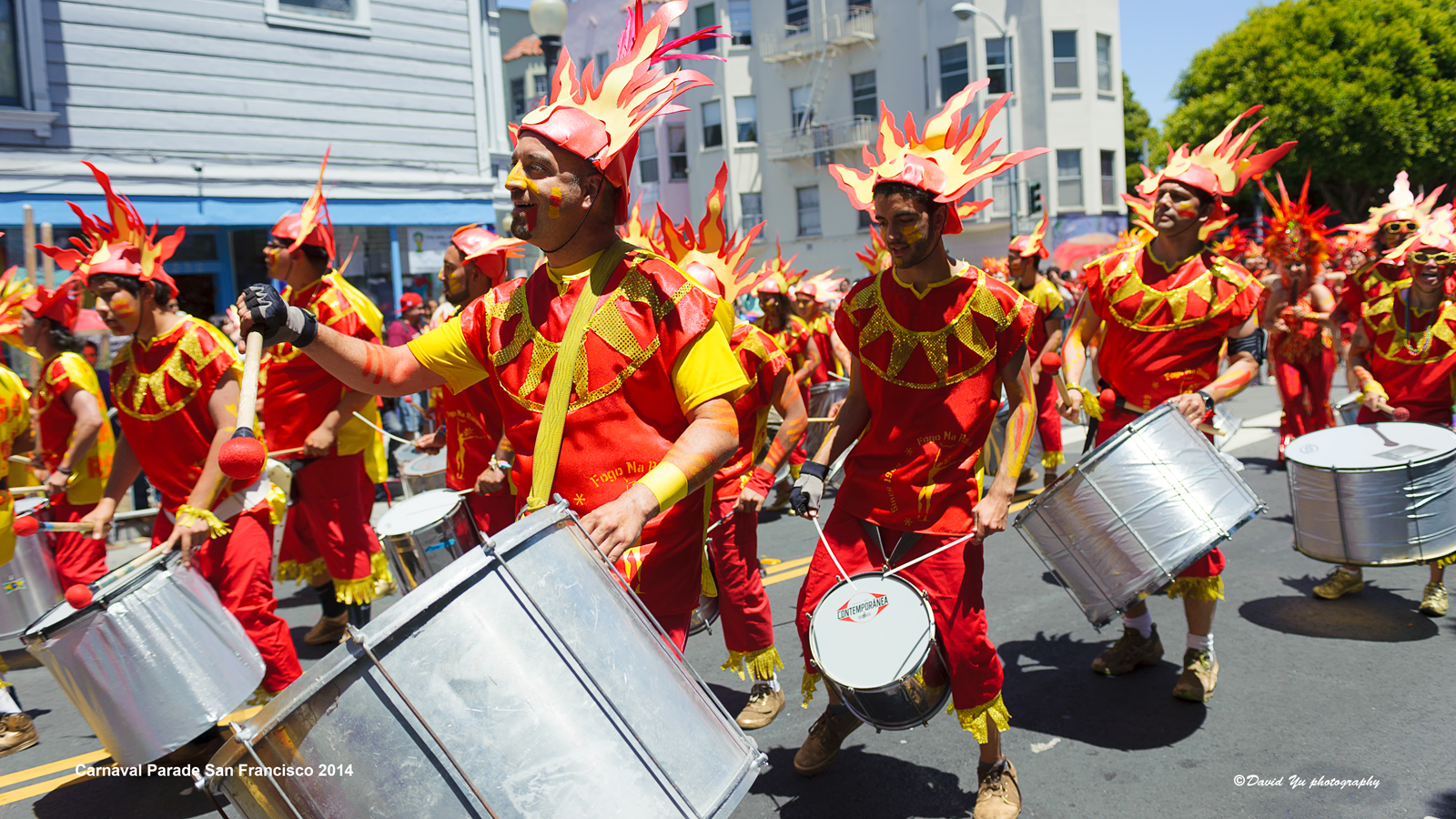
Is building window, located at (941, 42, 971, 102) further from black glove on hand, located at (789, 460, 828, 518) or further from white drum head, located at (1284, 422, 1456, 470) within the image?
black glove on hand, located at (789, 460, 828, 518)

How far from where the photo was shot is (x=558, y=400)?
8.52 ft

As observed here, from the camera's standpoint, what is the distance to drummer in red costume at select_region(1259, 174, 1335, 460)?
360 inches

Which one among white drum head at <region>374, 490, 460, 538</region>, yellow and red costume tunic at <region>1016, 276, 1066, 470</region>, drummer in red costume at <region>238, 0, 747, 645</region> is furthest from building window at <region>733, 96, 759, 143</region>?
drummer in red costume at <region>238, 0, 747, 645</region>

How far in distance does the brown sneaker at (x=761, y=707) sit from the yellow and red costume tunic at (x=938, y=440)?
0.87 m

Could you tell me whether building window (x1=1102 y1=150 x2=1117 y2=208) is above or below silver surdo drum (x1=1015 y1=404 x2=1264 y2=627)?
above

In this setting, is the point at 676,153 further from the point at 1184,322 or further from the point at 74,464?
the point at 1184,322

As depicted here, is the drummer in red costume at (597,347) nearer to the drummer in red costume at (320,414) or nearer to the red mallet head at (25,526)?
the drummer in red costume at (320,414)

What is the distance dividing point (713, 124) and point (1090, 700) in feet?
107

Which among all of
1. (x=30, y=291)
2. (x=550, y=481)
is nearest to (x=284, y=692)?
(x=550, y=481)

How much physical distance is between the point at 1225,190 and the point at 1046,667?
2.41 metres

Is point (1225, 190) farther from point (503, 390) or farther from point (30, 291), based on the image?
point (30, 291)

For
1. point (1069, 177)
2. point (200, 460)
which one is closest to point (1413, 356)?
point (200, 460)

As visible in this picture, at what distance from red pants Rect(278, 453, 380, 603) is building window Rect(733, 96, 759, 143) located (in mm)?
30860

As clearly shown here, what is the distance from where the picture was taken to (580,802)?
5.82 feet
